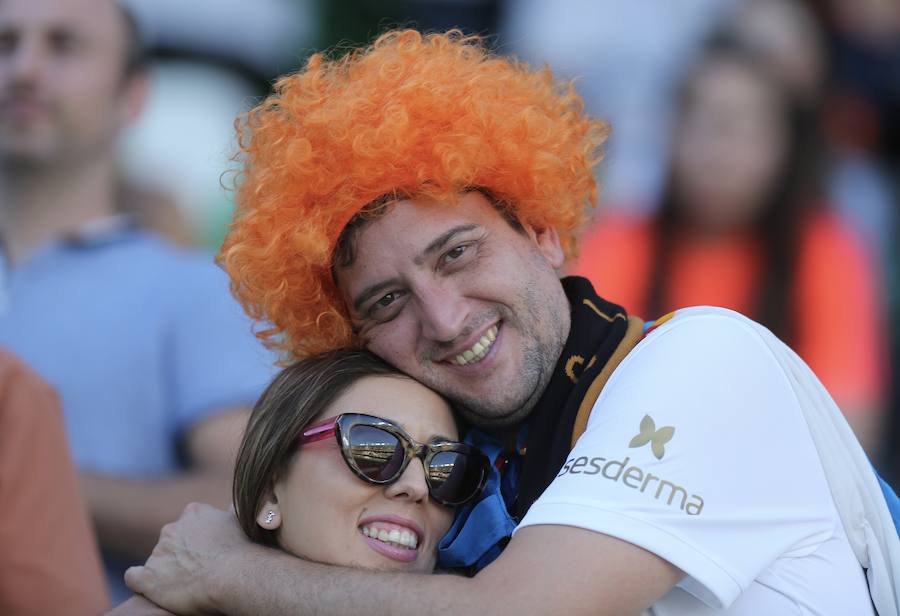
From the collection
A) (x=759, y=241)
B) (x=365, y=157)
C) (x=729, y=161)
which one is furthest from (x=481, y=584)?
(x=729, y=161)

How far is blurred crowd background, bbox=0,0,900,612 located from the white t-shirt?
115 inches

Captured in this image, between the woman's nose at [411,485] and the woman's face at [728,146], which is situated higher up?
the woman's face at [728,146]

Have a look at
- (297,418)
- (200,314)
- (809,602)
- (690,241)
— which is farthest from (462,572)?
(690,241)

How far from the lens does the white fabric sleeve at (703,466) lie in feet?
7.81

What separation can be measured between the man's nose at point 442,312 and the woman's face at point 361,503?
0.56 ft

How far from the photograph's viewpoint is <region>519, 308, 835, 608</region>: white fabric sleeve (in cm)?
238

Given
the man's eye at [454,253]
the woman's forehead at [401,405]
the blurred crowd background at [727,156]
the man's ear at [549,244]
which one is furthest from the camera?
the blurred crowd background at [727,156]

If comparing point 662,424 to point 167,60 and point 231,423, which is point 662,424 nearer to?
point 231,423

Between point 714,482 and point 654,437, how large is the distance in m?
0.15

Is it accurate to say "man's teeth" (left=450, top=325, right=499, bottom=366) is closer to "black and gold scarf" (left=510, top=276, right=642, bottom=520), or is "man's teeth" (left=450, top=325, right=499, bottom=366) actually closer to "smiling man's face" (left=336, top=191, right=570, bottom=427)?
"smiling man's face" (left=336, top=191, right=570, bottom=427)

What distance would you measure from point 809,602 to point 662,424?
0.50 metres


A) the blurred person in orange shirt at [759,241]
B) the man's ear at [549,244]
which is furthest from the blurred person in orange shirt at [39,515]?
the blurred person in orange shirt at [759,241]

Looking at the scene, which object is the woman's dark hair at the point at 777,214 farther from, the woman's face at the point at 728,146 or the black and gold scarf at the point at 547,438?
the black and gold scarf at the point at 547,438

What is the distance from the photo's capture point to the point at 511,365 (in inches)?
116
